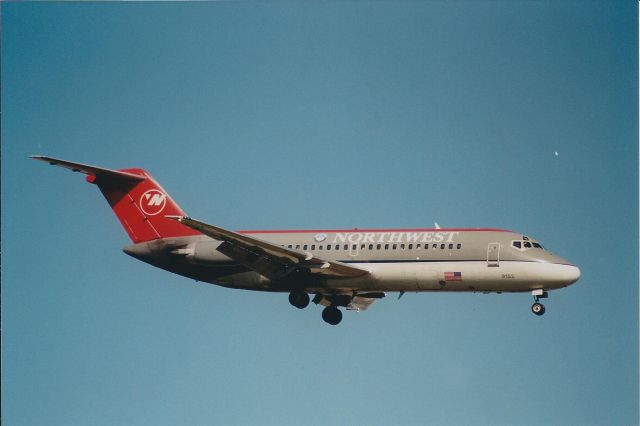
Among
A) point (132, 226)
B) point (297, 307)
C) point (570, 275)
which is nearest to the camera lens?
point (570, 275)

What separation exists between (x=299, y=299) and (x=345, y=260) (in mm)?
2564

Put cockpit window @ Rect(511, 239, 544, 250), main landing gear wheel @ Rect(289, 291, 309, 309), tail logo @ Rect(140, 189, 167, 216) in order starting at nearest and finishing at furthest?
cockpit window @ Rect(511, 239, 544, 250), main landing gear wheel @ Rect(289, 291, 309, 309), tail logo @ Rect(140, 189, 167, 216)

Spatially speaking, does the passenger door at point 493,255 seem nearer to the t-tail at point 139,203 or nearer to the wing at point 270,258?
the wing at point 270,258

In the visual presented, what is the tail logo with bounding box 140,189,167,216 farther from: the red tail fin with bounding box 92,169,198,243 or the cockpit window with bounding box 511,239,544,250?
the cockpit window with bounding box 511,239,544,250

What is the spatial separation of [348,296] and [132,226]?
10286 mm

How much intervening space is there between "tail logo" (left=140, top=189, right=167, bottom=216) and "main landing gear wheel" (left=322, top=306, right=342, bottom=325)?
8852 mm

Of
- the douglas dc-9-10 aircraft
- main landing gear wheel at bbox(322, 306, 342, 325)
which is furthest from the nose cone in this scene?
main landing gear wheel at bbox(322, 306, 342, 325)

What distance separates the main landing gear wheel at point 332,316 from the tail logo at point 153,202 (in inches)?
349

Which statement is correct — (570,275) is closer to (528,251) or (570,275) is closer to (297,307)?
(528,251)

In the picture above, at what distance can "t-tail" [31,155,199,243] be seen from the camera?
46.6m

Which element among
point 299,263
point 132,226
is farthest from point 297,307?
point 132,226

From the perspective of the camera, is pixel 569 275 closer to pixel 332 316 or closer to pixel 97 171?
pixel 332 316

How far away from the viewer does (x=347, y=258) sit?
1713 inches

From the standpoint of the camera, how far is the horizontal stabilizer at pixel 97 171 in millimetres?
43122
